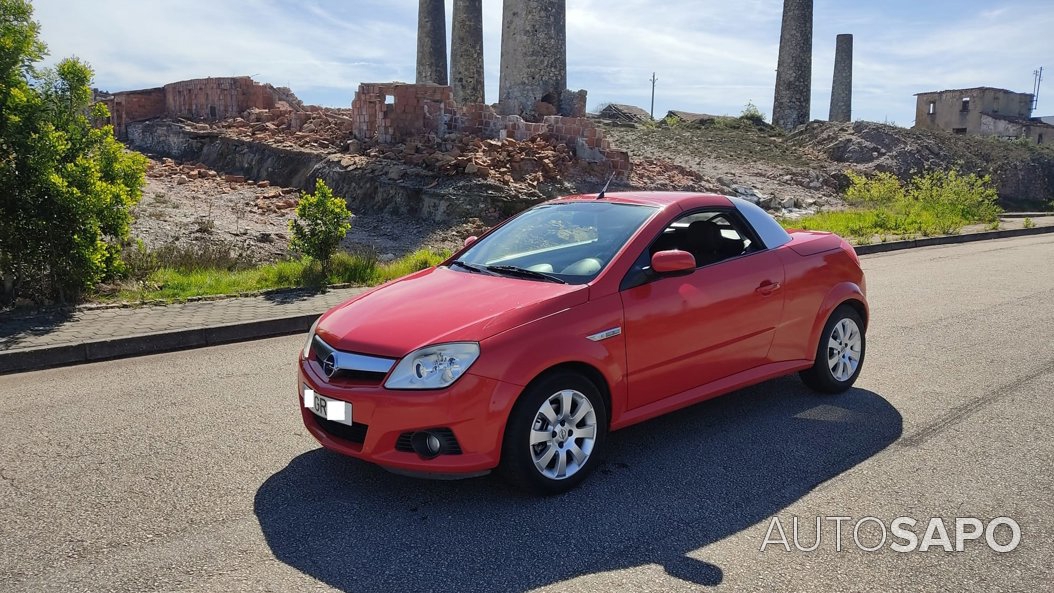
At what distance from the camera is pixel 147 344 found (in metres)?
7.84

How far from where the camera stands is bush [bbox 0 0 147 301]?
27.6ft

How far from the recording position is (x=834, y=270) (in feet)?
19.2

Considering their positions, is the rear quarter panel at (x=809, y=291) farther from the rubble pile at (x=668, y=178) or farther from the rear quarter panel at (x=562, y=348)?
the rubble pile at (x=668, y=178)

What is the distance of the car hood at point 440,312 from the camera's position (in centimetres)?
407

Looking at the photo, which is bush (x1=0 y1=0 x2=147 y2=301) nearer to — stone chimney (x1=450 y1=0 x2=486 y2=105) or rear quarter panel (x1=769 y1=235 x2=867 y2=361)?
rear quarter panel (x1=769 y1=235 x2=867 y2=361)

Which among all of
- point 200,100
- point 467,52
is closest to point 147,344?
point 200,100

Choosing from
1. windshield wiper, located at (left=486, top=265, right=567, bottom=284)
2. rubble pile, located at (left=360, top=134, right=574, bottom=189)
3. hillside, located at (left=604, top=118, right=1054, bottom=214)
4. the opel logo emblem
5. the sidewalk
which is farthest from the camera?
hillside, located at (left=604, top=118, right=1054, bottom=214)

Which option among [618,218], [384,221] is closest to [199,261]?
[384,221]

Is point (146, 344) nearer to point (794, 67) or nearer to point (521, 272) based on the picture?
point (521, 272)

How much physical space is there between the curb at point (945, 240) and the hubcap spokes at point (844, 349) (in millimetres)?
11402

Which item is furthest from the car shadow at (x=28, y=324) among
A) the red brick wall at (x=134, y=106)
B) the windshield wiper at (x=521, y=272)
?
the red brick wall at (x=134, y=106)

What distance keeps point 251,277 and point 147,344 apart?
315cm

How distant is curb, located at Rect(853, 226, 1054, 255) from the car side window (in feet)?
40.2

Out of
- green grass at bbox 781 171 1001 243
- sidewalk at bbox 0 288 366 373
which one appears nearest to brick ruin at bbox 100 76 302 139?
green grass at bbox 781 171 1001 243
